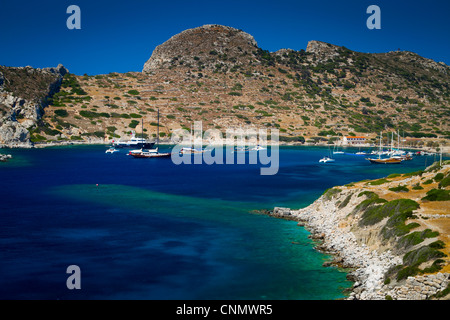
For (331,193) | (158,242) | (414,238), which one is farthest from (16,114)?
(414,238)

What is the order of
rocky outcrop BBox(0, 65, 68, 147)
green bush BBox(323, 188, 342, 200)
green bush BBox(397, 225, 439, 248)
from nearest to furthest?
green bush BBox(397, 225, 439, 248)
green bush BBox(323, 188, 342, 200)
rocky outcrop BBox(0, 65, 68, 147)

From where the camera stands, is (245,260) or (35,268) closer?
(35,268)

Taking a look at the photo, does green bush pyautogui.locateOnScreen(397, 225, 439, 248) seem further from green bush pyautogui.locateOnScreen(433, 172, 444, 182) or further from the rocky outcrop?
the rocky outcrop

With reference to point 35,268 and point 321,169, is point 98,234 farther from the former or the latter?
point 321,169

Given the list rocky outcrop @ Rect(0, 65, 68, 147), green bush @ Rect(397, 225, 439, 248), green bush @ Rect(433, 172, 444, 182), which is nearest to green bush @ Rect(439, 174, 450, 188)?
green bush @ Rect(433, 172, 444, 182)

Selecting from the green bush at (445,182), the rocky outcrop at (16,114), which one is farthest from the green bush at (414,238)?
the rocky outcrop at (16,114)
